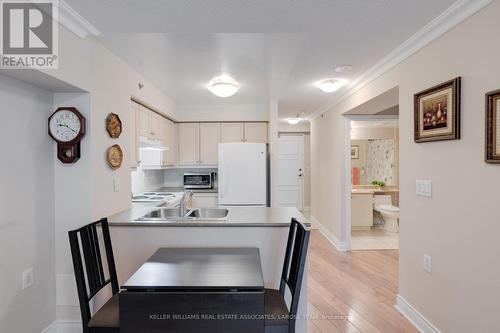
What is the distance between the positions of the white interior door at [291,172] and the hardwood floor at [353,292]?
306 centimetres

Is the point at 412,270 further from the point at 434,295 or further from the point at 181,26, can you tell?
the point at 181,26

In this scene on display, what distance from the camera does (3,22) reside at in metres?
1.52

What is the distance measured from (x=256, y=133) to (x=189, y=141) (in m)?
Result: 1.16

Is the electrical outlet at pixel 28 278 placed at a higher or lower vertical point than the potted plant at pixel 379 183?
lower

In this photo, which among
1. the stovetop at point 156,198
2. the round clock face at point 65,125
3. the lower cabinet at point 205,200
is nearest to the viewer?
the round clock face at point 65,125

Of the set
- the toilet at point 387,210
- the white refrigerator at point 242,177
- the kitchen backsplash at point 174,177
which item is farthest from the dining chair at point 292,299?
the toilet at point 387,210

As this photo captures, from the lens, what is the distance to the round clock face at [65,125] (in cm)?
201

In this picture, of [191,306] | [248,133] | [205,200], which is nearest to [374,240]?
[248,133]

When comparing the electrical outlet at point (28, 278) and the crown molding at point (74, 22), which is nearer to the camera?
the crown molding at point (74, 22)

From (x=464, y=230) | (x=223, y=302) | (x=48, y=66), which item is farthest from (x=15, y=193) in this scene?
(x=464, y=230)

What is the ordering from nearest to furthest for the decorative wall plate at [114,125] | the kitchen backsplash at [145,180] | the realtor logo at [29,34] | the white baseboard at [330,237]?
the realtor logo at [29,34] < the decorative wall plate at [114,125] < the kitchen backsplash at [145,180] < the white baseboard at [330,237]

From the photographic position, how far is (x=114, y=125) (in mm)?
2391

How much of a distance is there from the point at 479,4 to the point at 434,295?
2.02 meters

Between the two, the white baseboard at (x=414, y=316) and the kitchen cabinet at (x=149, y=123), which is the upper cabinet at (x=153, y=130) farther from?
the white baseboard at (x=414, y=316)
